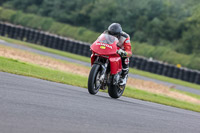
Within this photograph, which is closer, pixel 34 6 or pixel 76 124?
pixel 76 124

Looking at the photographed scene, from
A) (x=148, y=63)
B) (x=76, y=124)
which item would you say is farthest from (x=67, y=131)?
(x=148, y=63)

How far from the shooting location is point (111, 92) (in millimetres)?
10344

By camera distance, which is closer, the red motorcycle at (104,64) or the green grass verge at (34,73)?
the red motorcycle at (104,64)

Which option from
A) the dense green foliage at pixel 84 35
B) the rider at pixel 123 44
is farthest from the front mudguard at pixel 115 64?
the dense green foliage at pixel 84 35

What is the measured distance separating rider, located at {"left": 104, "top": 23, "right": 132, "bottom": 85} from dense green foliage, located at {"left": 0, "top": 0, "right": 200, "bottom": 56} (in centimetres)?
4107

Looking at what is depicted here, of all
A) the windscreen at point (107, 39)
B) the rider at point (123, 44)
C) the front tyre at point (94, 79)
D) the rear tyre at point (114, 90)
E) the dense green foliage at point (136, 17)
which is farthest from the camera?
the dense green foliage at point (136, 17)

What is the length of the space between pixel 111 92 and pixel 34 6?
55647mm

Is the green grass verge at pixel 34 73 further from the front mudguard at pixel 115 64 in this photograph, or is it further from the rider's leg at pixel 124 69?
the front mudguard at pixel 115 64

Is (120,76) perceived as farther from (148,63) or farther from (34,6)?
(34,6)

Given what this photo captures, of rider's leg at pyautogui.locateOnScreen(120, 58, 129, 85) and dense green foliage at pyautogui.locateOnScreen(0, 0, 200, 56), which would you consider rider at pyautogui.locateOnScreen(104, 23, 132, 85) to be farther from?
dense green foliage at pyautogui.locateOnScreen(0, 0, 200, 56)

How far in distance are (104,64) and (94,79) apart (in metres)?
0.41

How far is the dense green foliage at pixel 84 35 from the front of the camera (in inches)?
1730

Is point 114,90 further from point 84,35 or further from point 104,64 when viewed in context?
point 84,35

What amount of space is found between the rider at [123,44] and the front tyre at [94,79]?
68 cm
